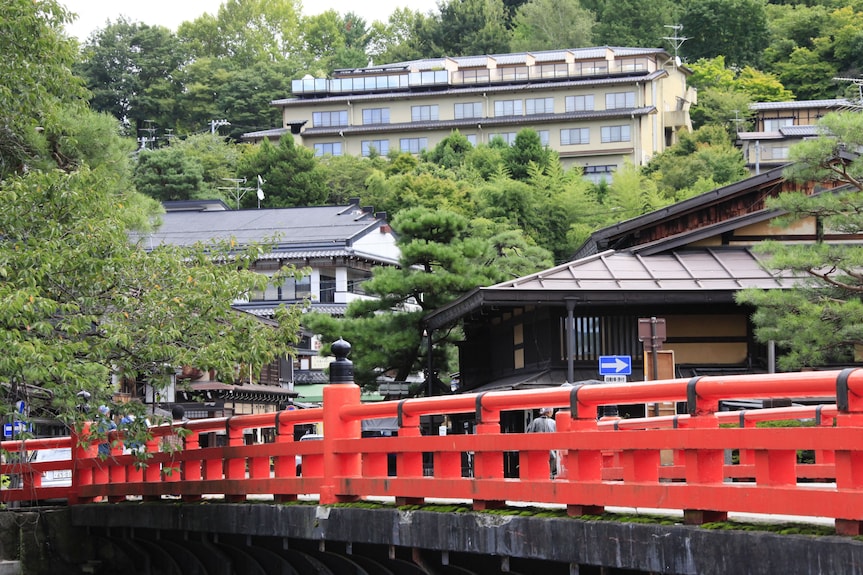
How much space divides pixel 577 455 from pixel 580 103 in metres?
80.6

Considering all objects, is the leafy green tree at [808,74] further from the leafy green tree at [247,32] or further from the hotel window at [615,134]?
the leafy green tree at [247,32]

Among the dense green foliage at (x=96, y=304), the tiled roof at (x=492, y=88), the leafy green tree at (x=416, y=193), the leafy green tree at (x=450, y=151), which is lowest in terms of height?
the dense green foliage at (x=96, y=304)

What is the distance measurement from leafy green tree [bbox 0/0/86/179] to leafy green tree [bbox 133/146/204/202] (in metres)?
60.5

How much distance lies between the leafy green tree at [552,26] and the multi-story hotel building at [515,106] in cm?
1858

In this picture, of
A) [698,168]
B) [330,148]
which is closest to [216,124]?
[330,148]

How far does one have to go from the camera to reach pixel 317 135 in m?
91.8

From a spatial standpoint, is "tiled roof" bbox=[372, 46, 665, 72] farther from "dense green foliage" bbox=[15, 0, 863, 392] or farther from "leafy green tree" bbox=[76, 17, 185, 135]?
"leafy green tree" bbox=[76, 17, 185, 135]

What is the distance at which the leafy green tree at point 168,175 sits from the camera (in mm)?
78938

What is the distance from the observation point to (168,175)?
79.6 metres

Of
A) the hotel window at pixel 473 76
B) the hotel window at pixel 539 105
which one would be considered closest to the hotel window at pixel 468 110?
the hotel window at pixel 473 76

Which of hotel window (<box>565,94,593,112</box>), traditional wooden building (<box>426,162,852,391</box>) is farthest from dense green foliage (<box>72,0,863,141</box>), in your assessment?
traditional wooden building (<box>426,162,852,391</box>)

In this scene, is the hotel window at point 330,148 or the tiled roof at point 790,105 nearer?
the tiled roof at point 790,105

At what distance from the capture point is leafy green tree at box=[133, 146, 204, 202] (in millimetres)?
78938

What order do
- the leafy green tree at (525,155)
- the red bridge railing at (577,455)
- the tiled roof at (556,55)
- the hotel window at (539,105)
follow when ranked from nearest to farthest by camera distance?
the red bridge railing at (577,455) → the leafy green tree at (525,155) → the hotel window at (539,105) → the tiled roof at (556,55)
